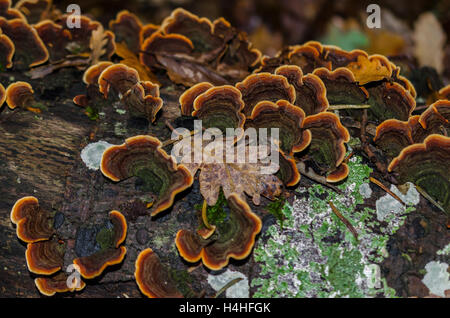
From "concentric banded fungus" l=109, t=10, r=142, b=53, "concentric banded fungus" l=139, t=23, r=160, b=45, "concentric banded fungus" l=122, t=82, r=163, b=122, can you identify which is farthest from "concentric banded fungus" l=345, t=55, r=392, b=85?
"concentric banded fungus" l=109, t=10, r=142, b=53

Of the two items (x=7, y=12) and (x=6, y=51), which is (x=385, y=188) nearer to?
(x=6, y=51)

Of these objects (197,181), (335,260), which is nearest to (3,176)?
(197,181)

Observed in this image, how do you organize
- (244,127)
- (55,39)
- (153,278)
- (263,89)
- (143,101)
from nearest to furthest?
(153,278) → (244,127) → (263,89) → (143,101) → (55,39)

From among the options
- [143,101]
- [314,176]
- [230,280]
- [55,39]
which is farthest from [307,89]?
[55,39]

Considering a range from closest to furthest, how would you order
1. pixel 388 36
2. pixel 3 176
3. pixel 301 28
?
pixel 3 176, pixel 388 36, pixel 301 28

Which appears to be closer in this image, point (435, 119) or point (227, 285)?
point (227, 285)

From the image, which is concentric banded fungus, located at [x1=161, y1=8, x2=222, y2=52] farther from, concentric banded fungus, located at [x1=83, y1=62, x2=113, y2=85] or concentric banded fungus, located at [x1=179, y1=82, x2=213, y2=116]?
concentric banded fungus, located at [x1=179, y1=82, x2=213, y2=116]

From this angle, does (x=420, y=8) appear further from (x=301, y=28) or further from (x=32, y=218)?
(x=32, y=218)
